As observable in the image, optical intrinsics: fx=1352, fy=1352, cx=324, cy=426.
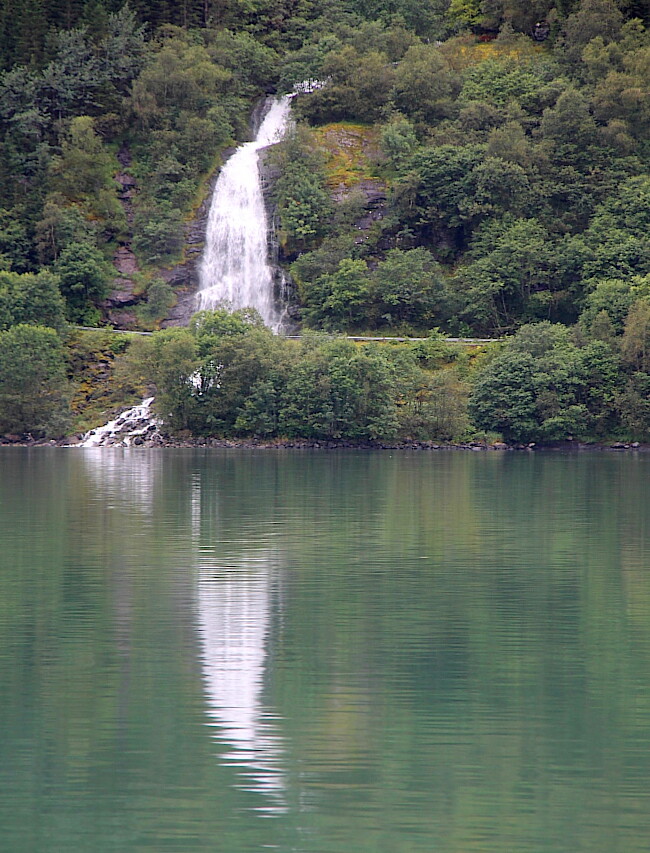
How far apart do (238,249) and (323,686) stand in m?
91.2

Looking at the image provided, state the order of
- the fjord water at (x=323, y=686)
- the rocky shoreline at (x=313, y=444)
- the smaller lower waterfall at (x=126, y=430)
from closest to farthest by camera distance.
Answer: the fjord water at (x=323, y=686)
the rocky shoreline at (x=313, y=444)
the smaller lower waterfall at (x=126, y=430)

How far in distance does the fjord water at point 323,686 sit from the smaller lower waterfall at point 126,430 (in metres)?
52.9

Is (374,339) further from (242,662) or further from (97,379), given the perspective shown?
(242,662)

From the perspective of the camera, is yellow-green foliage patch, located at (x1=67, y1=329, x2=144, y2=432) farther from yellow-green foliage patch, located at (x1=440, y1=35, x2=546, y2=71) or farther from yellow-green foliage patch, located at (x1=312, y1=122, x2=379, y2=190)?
yellow-green foliage patch, located at (x1=440, y1=35, x2=546, y2=71)

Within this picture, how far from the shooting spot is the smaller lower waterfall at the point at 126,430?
86.9m

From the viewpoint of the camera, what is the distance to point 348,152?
115875 millimetres

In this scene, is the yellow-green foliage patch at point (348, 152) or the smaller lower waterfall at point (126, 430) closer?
the smaller lower waterfall at point (126, 430)

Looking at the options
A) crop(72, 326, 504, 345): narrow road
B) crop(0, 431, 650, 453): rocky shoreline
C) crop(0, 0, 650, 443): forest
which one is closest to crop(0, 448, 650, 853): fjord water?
crop(0, 431, 650, 453): rocky shoreline

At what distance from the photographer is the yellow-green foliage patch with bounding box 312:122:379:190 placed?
113m

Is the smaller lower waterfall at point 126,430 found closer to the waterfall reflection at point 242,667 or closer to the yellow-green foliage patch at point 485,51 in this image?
the yellow-green foliage patch at point 485,51

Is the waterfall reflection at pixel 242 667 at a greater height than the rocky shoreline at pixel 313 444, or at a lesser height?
lesser

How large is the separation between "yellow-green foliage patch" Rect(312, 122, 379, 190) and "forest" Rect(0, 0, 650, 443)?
235mm

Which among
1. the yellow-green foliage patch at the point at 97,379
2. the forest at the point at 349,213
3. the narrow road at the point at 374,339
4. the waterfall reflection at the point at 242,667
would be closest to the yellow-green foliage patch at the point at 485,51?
the forest at the point at 349,213

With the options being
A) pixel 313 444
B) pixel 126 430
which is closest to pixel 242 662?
pixel 313 444
